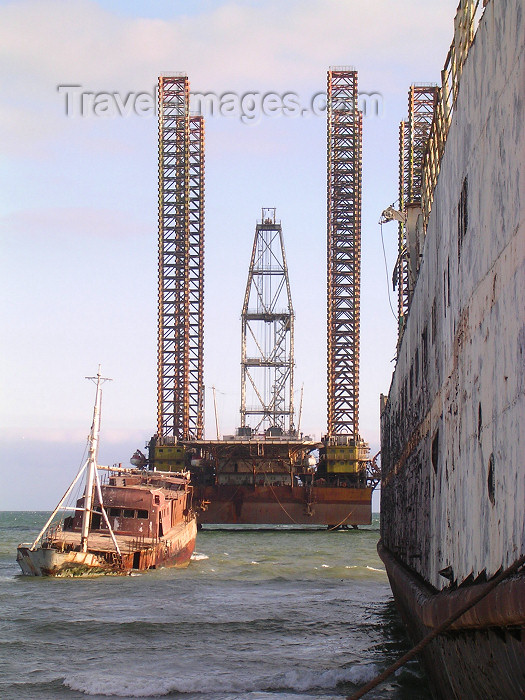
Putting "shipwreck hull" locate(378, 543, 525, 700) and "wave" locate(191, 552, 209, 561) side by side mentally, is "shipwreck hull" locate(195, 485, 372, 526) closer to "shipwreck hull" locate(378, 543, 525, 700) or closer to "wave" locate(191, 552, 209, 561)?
"wave" locate(191, 552, 209, 561)

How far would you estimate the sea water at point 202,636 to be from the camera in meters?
18.7

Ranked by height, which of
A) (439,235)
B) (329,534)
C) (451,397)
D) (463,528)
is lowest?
(329,534)

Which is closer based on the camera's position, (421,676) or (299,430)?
(421,676)

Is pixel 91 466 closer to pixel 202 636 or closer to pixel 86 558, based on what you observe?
pixel 86 558

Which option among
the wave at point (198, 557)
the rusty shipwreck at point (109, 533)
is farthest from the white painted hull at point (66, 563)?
the wave at point (198, 557)

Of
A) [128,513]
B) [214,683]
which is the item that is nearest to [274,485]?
[128,513]

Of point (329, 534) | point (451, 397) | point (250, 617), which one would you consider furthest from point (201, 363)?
point (451, 397)

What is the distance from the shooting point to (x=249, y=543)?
73.4 meters

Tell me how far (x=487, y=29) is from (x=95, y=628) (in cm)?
2111

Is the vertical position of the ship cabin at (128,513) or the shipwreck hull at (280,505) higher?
the ship cabin at (128,513)

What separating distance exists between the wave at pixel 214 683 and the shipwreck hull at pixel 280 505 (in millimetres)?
70009

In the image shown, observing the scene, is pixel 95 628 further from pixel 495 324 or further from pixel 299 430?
pixel 299 430

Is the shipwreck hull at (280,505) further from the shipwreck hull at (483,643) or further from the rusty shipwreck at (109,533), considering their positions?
the shipwreck hull at (483,643)

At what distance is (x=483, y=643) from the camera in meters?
8.20
